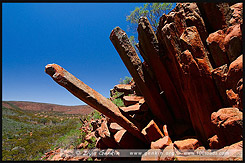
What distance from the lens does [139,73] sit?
538 cm

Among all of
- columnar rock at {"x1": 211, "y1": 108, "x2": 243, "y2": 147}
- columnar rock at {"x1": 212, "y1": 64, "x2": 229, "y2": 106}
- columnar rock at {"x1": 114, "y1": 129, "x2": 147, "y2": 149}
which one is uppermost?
columnar rock at {"x1": 212, "y1": 64, "x2": 229, "y2": 106}

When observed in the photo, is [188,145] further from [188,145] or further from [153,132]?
[153,132]

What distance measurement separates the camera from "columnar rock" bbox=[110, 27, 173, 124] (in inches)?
207

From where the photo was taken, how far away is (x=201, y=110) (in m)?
4.07

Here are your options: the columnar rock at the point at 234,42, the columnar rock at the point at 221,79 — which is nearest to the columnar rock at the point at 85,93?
the columnar rock at the point at 221,79

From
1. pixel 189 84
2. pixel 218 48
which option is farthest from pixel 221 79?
pixel 218 48

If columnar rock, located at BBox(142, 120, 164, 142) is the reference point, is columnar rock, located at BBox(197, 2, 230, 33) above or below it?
above

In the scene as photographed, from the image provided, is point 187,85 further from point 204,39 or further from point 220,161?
point 220,161

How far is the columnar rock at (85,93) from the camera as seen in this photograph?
4234 mm

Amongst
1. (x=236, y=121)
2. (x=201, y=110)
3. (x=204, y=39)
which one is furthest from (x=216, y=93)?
(x=204, y=39)

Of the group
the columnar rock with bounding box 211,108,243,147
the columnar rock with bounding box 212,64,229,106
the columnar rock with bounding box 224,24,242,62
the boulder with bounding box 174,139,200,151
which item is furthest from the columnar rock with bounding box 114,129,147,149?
the columnar rock with bounding box 224,24,242,62

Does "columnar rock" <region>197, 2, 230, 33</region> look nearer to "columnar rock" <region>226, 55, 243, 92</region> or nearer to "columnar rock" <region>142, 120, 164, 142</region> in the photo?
"columnar rock" <region>226, 55, 243, 92</region>

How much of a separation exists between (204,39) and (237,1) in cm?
133

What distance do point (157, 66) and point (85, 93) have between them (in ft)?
10.0
